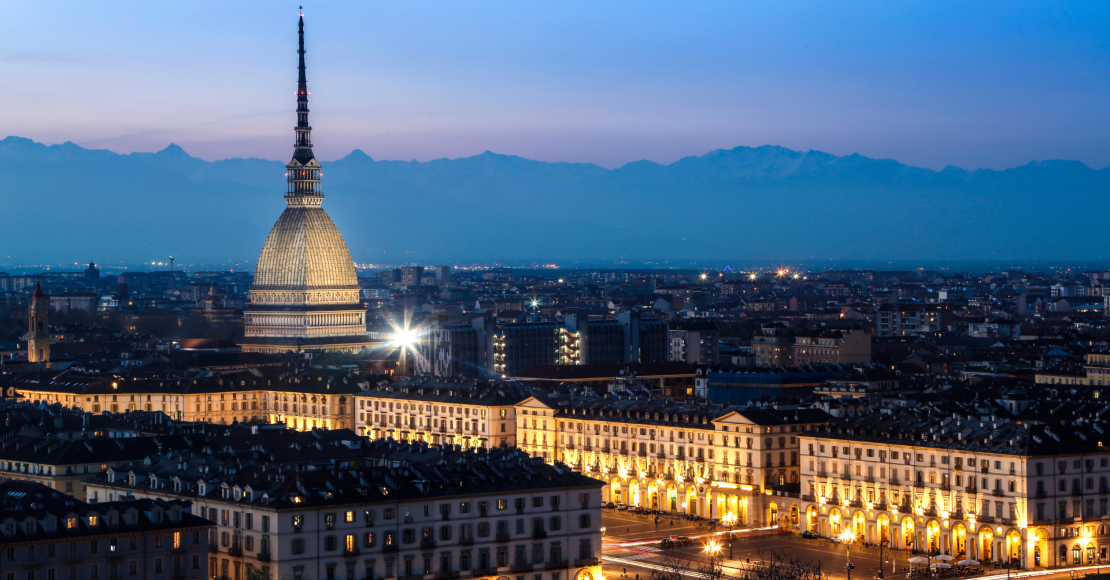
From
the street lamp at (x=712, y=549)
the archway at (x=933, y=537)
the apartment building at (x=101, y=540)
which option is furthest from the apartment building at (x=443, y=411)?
the apartment building at (x=101, y=540)

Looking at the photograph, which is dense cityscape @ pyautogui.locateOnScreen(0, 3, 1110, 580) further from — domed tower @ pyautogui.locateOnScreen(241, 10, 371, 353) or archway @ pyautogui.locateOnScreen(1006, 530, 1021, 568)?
domed tower @ pyautogui.locateOnScreen(241, 10, 371, 353)

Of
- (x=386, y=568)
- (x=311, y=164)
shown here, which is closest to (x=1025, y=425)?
(x=386, y=568)

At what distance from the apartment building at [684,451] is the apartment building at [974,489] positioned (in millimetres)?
4721

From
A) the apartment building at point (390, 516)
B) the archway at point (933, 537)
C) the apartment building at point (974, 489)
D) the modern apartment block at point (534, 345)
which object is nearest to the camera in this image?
the apartment building at point (390, 516)

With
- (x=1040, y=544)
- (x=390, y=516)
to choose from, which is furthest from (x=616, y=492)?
(x=390, y=516)

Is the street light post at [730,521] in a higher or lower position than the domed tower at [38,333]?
lower

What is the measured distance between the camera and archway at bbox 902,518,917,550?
78.8 m

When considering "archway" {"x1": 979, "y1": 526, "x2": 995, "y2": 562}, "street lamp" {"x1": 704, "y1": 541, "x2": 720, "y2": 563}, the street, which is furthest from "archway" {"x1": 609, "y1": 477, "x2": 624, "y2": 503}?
"archway" {"x1": 979, "y1": 526, "x2": 995, "y2": 562}

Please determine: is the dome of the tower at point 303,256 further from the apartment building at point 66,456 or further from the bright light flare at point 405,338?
the apartment building at point 66,456

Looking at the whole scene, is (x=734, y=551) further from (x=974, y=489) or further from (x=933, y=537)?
(x=974, y=489)

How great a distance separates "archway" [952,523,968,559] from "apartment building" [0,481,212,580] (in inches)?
1215

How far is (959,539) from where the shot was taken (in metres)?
77.0

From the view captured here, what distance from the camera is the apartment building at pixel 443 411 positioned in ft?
345

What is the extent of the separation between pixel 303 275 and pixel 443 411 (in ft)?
253
